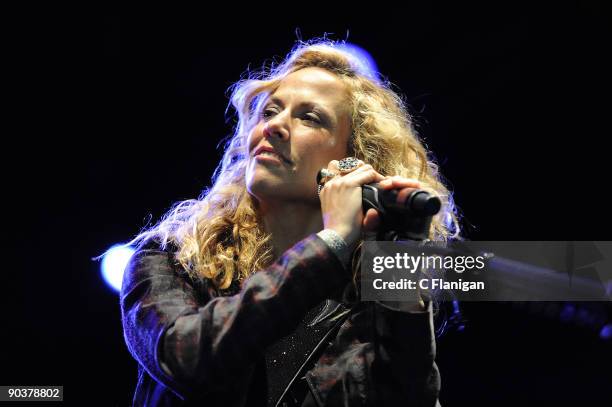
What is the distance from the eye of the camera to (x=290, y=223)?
159 centimetres

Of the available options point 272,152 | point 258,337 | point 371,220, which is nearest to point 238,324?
point 258,337

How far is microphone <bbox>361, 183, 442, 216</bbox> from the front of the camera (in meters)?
1.07

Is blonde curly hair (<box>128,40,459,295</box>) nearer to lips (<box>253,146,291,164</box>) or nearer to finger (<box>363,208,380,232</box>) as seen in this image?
lips (<box>253,146,291,164</box>)

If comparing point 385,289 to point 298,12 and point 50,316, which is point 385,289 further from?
point 50,316

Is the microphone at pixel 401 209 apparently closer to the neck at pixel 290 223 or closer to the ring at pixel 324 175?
the ring at pixel 324 175

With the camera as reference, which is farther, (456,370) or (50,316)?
(50,316)

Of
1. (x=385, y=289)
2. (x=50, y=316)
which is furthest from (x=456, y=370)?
(x=50, y=316)

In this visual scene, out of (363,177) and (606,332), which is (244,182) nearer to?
(363,177)

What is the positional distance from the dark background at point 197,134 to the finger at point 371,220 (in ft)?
5.59

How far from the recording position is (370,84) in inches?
73.0

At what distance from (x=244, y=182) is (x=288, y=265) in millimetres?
712

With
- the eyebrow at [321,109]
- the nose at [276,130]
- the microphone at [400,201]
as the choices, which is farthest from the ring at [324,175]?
the eyebrow at [321,109]

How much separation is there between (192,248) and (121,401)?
1.87 meters

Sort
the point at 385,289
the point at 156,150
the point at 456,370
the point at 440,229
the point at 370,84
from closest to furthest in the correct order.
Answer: the point at 385,289 → the point at 440,229 → the point at 370,84 → the point at 456,370 → the point at 156,150
